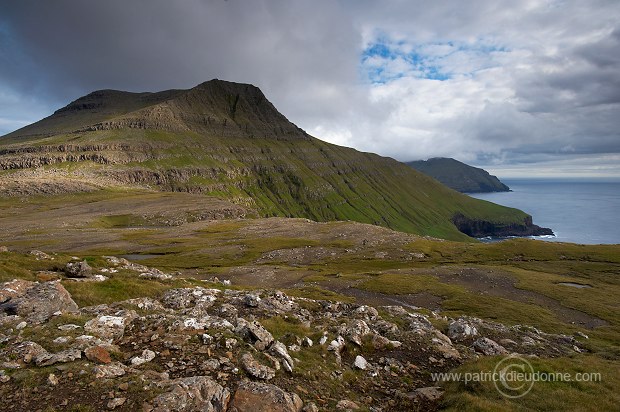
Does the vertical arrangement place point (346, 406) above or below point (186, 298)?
below

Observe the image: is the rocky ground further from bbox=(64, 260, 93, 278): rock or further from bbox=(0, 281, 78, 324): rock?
bbox=(64, 260, 93, 278): rock

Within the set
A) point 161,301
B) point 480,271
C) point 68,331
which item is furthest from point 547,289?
point 68,331

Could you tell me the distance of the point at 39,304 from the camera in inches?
814

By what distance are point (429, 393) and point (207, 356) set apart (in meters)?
12.3

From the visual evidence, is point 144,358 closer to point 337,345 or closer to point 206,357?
point 206,357

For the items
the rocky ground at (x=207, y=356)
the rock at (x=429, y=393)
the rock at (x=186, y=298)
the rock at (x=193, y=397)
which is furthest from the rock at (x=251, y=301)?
the rock at (x=429, y=393)

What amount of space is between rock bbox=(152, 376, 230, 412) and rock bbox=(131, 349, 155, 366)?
9.16 ft

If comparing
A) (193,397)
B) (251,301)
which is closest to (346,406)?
(193,397)

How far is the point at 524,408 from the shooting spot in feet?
53.0

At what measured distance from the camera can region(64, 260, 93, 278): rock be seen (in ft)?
109

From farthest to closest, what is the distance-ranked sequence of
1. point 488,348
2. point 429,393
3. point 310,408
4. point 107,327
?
1. point 488,348
2. point 107,327
3. point 429,393
4. point 310,408

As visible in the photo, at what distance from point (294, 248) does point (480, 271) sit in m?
58.9

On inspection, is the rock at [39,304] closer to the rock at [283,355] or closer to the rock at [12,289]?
the rock at [12,289]

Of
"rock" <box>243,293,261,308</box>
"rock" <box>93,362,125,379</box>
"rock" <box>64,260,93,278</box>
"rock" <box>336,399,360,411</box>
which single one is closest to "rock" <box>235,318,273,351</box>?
"rock" <box>336,399,360,411</box>
